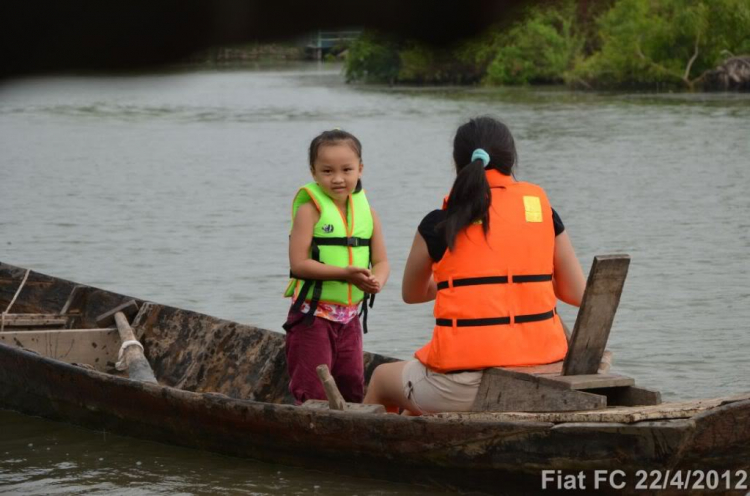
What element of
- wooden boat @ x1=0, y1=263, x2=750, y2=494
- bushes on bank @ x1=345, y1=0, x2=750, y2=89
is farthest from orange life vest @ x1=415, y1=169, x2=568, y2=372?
bushes on bank @ x1=345, y1=0, x2=750, y2=89

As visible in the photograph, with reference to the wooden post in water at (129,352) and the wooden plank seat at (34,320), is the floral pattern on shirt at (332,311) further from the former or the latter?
the wooden plank seat at (34,320)

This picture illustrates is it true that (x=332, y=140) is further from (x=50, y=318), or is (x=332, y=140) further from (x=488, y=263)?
(x=50, y=318)

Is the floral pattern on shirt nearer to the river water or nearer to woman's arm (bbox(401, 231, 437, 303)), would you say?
woman's arm (bbox(401, 231, 437, 303))

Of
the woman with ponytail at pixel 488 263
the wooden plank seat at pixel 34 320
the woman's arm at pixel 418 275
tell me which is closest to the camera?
the woman with ponytail at pixel 488 263

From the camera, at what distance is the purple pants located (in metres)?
4.86

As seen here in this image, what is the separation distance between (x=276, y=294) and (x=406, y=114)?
24970 millimetres

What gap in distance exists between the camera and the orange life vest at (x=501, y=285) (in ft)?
13.8

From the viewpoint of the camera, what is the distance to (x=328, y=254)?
15.8 feet

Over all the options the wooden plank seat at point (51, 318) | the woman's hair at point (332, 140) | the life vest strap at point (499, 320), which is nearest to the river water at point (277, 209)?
the woman's hair at point (332, 140)

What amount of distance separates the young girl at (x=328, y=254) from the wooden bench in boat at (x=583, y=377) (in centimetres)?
68

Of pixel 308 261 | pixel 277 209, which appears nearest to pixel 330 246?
pixel 308 261

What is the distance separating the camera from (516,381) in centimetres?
428

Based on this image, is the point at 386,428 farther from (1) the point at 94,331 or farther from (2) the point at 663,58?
(2) the point at 663,58

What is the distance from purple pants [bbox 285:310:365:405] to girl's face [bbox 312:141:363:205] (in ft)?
1.64
